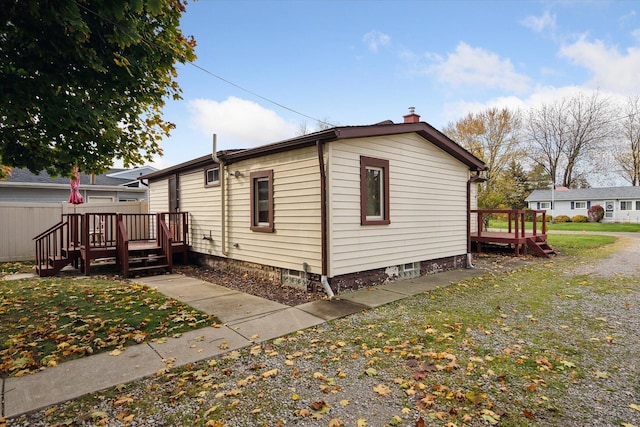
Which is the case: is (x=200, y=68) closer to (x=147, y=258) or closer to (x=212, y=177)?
(x=212, y=177)

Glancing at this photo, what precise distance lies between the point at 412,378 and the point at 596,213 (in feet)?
135

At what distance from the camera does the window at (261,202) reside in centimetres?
754

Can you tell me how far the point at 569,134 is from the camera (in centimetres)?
3738

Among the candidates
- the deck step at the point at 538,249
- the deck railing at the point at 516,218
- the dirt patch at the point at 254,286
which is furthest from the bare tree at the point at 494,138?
the dirt patch at the point at 254,286

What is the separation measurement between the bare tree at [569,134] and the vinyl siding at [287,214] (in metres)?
38.7

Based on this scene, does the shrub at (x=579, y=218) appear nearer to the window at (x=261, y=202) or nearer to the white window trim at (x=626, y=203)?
the white window trim at (x=626, y=203)

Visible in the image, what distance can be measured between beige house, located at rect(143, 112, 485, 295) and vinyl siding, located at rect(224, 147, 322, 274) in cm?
2

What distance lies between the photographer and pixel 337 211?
6.35 metres

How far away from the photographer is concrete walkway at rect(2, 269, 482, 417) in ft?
9.80

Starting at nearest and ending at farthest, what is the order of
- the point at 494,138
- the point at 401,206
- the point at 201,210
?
1. the point at 401,206
2. the point at 201,210
3. the point at 494,138

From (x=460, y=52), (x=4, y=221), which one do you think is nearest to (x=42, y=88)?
(x=4, y=221)

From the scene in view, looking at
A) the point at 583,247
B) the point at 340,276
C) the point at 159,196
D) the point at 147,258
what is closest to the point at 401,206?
the point at 340,276

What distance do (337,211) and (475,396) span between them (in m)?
3.98

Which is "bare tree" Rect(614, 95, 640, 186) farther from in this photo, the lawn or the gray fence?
the gray fence
